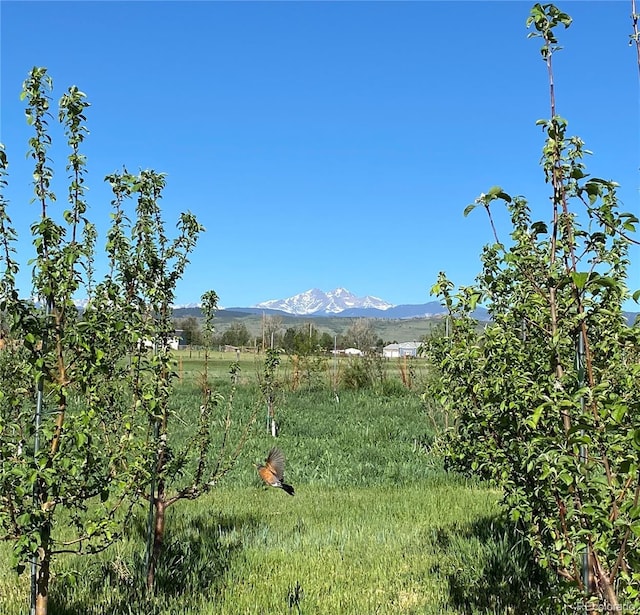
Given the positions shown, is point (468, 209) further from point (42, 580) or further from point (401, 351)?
point (401, 351)

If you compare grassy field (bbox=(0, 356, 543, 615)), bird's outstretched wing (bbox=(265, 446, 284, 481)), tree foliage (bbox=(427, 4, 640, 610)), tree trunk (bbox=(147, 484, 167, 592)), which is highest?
tree foliage (bbox=(427, 4, 640, 610))

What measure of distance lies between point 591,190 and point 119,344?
9.65 ft

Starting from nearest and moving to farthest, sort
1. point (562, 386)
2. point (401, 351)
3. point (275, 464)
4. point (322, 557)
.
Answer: point (562, 386) < point (322, 557) < point (275, 464) < point (401, 351)

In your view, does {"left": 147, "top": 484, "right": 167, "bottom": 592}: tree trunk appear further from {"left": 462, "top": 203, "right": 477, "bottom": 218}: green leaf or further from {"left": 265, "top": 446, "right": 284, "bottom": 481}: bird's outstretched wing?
{"left": 462, "top": 203, "right": 477, "bottom": 218}: green leaf

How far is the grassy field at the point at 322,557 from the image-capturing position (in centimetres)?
430

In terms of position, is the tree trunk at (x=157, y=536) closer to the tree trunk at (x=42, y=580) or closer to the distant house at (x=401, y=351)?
the tree trunk at (x=42, y=580)

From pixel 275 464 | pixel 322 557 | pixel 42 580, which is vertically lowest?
pixel 322 557

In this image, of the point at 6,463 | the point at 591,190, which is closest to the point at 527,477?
the point at 591,190

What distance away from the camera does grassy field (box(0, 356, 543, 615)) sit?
430 centimetres

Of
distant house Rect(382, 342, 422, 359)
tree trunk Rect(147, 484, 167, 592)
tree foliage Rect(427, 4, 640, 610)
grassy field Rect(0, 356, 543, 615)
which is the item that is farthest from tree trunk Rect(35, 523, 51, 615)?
distant house Rect(382, 342, 422, 359)

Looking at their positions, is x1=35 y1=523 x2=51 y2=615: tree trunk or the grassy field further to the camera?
the grassy field

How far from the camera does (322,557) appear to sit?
529 cm

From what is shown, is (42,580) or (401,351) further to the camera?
(401,351)

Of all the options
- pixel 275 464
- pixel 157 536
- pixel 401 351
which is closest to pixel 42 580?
pixel 157 536
